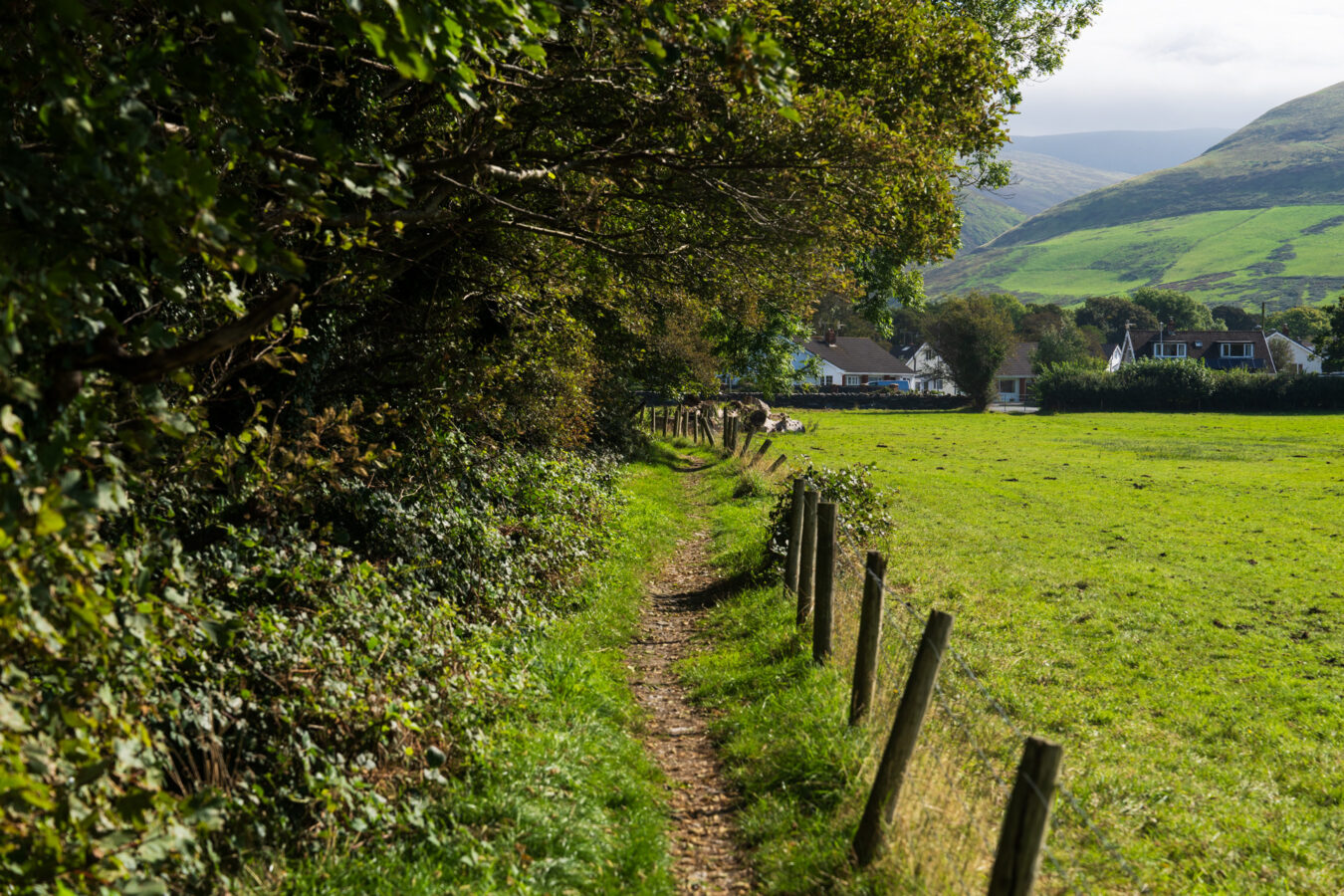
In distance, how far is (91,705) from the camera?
409 cm

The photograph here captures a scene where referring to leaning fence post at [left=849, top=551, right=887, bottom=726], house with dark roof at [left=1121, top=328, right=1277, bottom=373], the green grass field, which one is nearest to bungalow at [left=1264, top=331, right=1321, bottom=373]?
house with dark roof at [left=1121, top=328, right=1277, bottom=373]

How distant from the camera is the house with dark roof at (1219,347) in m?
132

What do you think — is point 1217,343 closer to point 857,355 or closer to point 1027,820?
point 857,355

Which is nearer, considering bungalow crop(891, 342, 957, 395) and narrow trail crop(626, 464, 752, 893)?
narrow trail crop(626, 464, 752, 893)

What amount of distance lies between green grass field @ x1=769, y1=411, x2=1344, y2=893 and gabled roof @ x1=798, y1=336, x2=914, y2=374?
10285cm

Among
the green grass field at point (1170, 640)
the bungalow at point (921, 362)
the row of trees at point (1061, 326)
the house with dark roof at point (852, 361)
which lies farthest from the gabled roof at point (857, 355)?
the green grass field at point (1170, 640)

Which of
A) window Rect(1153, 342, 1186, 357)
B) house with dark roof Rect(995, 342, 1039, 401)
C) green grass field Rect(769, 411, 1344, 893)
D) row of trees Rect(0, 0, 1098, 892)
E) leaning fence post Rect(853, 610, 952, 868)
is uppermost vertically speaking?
window Rect(1153, 342, 1186, 357)

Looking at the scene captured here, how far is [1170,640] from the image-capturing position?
13109 mm

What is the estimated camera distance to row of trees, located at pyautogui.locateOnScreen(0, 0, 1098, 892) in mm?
3252

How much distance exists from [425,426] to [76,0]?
8068mm

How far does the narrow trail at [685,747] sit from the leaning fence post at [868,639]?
1284 mm

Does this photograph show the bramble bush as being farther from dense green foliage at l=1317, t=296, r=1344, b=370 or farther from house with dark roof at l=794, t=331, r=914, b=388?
house with dark roof at l=794, t=331, r=914, b=388

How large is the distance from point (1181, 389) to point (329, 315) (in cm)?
8436

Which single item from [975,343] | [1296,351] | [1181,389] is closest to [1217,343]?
[1296,351]
